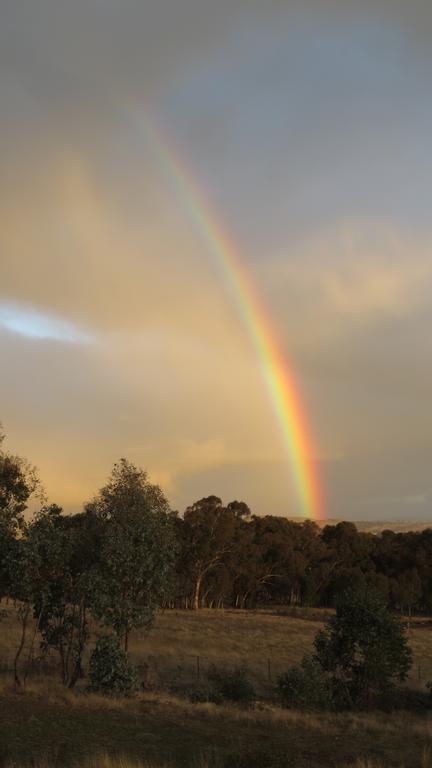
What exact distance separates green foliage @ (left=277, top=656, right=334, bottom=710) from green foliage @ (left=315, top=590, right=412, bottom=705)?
1.97m

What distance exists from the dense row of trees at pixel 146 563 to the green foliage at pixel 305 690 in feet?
16.4

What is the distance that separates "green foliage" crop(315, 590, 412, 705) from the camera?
26.5m

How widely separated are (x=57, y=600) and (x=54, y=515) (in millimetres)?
3112

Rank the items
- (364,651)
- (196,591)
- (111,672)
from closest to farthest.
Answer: (111,672) → (364,651) → (196,591)

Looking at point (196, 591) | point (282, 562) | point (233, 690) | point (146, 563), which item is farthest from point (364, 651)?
point (282, 562)

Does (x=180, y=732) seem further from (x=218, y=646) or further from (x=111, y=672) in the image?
(x=218, y=646)

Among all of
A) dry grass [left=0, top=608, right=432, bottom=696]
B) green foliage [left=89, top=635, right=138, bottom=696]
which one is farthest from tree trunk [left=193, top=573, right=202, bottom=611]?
green foliage [left=89, top=635, right=138, bottom=696]

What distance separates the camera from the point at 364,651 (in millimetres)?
26516

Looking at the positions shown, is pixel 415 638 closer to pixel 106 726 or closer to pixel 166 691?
pixel 166 691

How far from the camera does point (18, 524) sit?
84.9 feet

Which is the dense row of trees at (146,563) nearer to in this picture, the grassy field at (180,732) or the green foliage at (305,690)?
the grassy field at (180,732)

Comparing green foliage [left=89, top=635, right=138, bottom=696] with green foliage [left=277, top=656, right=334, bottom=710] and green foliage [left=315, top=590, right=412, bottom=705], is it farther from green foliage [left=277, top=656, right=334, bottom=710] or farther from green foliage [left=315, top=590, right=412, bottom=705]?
green foliage [left=315, top=590, right=412, bottom=705]

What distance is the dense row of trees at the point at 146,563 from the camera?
78.2 feet

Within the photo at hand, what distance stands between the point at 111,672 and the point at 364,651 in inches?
411
